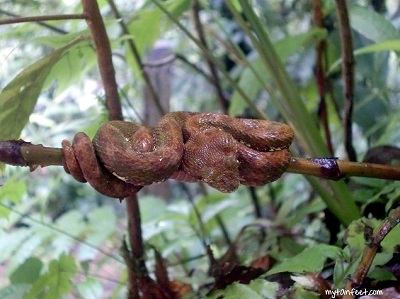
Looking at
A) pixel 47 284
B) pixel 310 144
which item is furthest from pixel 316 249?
pixel 47 284

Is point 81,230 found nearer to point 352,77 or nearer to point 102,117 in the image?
point 102,117

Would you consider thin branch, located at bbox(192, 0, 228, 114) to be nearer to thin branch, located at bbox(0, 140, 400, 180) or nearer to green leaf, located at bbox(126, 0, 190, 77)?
green leaf, located at bbox(126, 0, 190, 77)

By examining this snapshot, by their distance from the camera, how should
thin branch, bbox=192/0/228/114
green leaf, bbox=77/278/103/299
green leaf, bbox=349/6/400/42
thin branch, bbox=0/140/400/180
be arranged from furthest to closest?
thin branch, bbox=192/0/228/114 → green leaf, bbox=349/6/400/42 → green leaf, bbox=77/278/103/299 → thin branch, bbox=0/140/400/180

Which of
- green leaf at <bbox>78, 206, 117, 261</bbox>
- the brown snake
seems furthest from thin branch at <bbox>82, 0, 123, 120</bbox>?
green leaf at <bbox>78, 206, 117, 261</bbox>

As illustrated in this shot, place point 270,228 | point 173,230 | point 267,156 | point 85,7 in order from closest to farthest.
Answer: point 267,156
point 85,7
point 270,228
point 173,230

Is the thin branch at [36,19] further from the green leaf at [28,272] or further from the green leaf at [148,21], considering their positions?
the green leaf at [28,272]

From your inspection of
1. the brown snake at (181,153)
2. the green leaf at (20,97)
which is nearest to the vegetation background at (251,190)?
the green leaf at (20,97)
